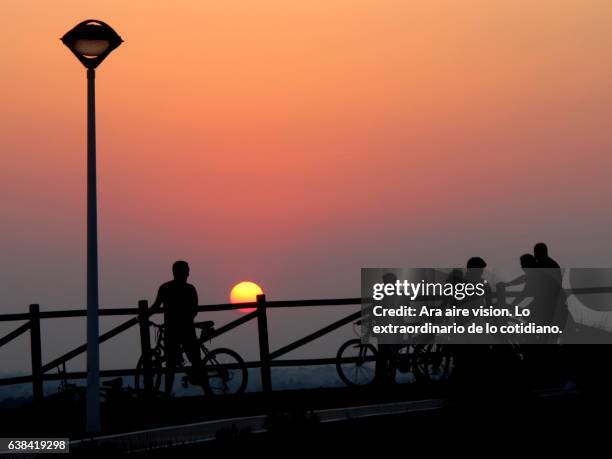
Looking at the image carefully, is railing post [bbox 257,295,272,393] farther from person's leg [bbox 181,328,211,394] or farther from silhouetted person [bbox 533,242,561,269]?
silhouetted person [bbox 533,242,561,269]

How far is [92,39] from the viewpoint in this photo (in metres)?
17.0

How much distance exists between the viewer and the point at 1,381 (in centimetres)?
2136

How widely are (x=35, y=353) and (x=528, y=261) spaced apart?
7889 mm

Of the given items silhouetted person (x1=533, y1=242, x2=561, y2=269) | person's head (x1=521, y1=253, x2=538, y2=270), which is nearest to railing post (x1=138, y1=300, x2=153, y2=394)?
person's head (x1=521, y1=253, x2=538, y2=270)

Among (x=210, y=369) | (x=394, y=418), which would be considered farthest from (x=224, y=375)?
(x=394, y=418)

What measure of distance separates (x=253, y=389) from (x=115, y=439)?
8.11 m

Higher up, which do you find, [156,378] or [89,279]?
[89,279]

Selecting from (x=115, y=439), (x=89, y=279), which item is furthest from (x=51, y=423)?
(x=115, y=439)

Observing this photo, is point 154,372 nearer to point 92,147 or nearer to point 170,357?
point 170,357

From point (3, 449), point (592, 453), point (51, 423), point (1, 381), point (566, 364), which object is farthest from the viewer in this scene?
point (1, 381)

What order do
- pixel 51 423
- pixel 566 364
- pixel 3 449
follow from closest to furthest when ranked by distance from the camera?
pixel 3 449, pixel 51 423, pixel 566 364

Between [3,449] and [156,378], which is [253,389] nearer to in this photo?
[156,378]

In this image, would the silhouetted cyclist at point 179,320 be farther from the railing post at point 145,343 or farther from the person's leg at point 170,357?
the railing post at point 145,343

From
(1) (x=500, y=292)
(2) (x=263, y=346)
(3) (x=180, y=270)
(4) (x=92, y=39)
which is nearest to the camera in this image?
(4) (x=92, y=39)
